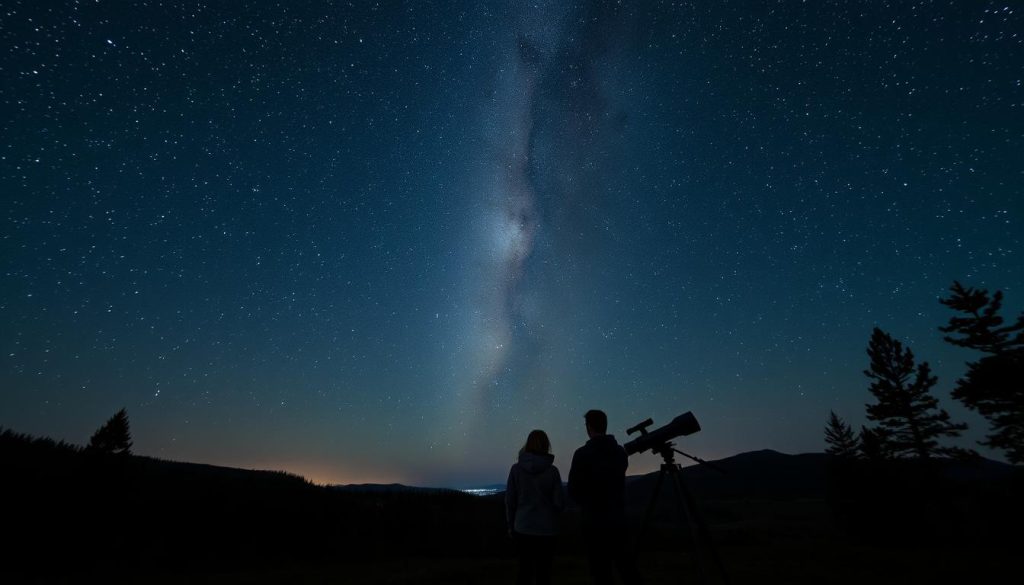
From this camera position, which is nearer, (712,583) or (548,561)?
(548,561)

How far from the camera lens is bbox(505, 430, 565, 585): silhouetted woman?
14.5 ft

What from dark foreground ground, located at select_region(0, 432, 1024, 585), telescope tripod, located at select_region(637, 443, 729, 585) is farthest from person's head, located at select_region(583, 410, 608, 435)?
dark foreground ground, located at select_region(0, 432, 1024, 585)

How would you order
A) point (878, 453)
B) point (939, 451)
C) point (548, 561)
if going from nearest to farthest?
point (548, 561) → point (939, 451) → point (878, 453)

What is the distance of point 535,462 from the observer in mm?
4641

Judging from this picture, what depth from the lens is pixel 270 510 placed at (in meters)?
17.9

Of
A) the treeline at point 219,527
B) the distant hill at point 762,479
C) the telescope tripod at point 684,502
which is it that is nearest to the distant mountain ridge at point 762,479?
the distant hill at point 762,479

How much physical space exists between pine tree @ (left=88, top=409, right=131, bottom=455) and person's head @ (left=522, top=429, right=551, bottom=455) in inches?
1395

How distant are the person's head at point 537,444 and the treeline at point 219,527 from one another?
14.2 metres

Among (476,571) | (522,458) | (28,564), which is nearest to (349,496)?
(28,564)

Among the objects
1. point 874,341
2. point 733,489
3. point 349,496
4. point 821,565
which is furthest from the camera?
point 733,489

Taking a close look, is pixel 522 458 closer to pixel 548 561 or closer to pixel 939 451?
pixel 548 561

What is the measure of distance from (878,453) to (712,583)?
29506 mm

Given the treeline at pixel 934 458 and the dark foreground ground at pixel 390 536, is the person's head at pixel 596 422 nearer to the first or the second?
the dark foreground ground at pixel 390 536

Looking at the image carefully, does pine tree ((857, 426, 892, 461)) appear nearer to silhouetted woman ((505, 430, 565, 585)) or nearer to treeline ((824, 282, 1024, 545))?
treeline ((824, 282, 1024, 545))
